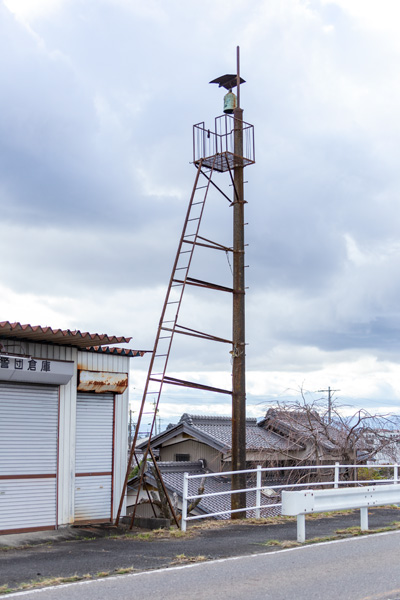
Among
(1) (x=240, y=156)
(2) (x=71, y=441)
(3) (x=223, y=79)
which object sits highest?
(3) (x=223, y=79)

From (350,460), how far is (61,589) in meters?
18.6

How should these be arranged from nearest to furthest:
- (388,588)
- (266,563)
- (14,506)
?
(388,588), (266,563), (14,506)

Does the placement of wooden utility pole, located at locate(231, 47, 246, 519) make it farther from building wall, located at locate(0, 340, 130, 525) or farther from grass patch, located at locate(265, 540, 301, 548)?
grass patch, located at locate(265, 540, 301, 548)

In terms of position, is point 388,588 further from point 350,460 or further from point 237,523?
point 350,460

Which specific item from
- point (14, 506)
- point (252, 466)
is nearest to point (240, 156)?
point (14, 506)

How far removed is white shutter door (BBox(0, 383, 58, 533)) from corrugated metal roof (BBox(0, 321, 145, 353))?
0.99m

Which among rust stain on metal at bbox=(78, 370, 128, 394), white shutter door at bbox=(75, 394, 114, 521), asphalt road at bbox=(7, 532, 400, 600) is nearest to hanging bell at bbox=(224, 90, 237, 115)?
rust stain on metal at bbox=(78, 370, 128, 394)

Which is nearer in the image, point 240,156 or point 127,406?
point 127,406

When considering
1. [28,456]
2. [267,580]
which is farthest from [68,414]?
[267,580]

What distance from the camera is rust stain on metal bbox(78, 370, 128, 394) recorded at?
47.0 ft

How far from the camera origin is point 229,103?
59.4 ft

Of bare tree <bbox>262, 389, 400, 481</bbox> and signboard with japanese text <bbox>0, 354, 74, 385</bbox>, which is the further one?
bare tree <bbox>262, 389, 400, 481</bbox>

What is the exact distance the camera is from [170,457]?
3189cm

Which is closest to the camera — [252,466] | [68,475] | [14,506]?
[14,506]
